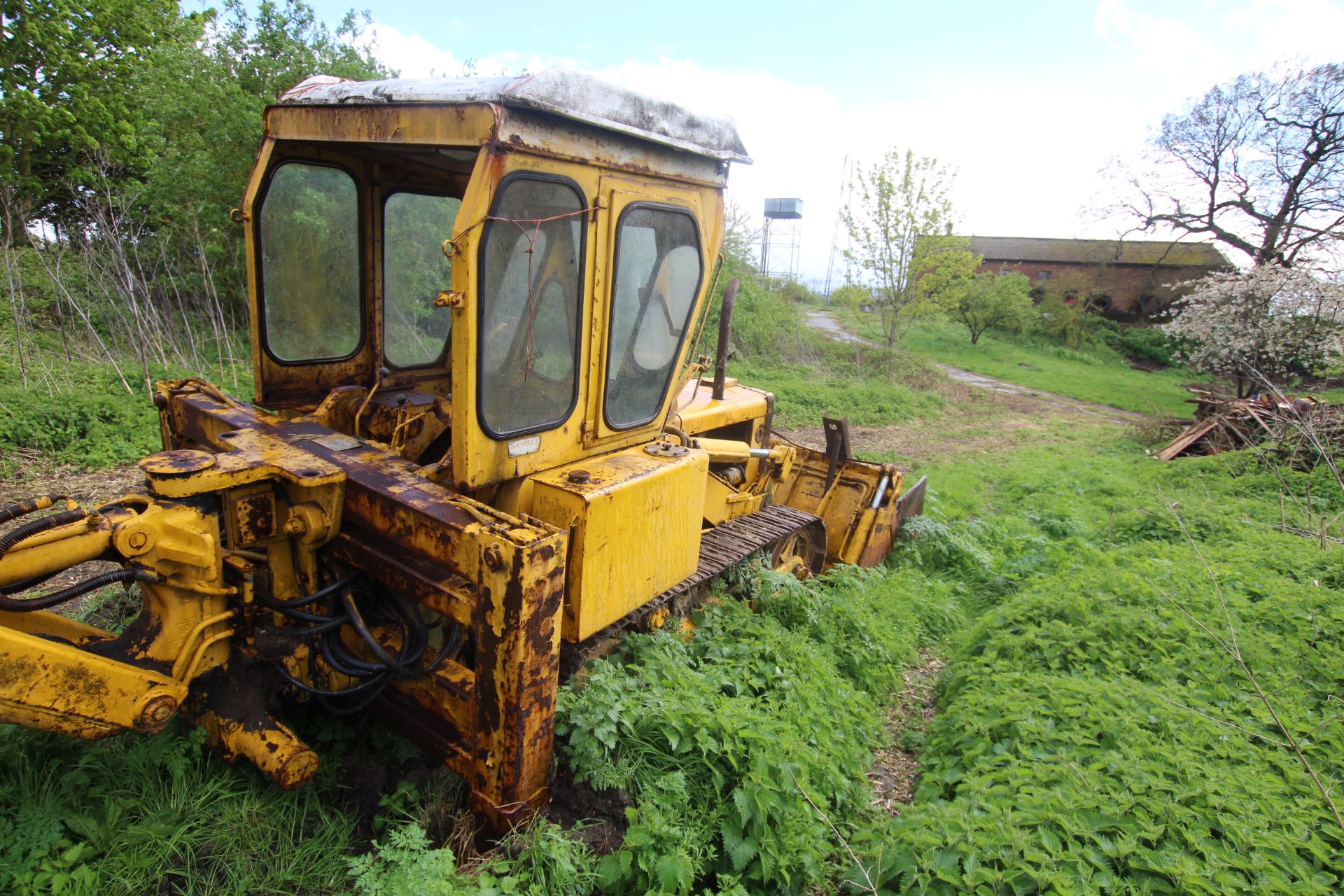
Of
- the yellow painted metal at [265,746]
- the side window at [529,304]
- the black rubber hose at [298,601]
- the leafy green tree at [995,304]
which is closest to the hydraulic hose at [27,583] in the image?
the black rubber hose at [298,601]

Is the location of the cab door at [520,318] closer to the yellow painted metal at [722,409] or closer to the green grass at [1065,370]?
the yellow painted metal at [722,409]

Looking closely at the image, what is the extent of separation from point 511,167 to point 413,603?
1.48 meters

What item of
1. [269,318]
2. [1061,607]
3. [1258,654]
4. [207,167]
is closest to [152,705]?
[269,318]

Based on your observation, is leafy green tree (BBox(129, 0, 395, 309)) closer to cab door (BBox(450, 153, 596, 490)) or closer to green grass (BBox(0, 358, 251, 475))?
green grass (BBox(0, 358, 251, 475))

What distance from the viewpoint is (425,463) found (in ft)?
11.4

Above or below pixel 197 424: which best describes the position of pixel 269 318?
above

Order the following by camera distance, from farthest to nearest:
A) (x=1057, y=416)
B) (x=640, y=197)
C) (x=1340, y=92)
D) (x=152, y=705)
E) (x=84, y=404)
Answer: (x=1340, y=92) < (x=1057, y=416) < (x=84, y=404) < (x=640, y=197) < (x=152, y=705)

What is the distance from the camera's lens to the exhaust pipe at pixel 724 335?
390 cm

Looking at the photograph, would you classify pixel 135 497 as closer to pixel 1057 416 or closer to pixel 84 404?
pixel 84 404

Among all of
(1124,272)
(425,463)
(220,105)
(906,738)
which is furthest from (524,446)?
(1124,272)

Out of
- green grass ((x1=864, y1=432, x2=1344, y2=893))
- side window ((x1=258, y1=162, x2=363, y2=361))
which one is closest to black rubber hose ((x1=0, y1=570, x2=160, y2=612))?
side window ((x1=258, y1=162, x2=363, y2=361))

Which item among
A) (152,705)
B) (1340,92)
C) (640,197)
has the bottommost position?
(152,705)

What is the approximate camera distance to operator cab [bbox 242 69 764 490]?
2299 mm

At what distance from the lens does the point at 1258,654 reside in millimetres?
3852
